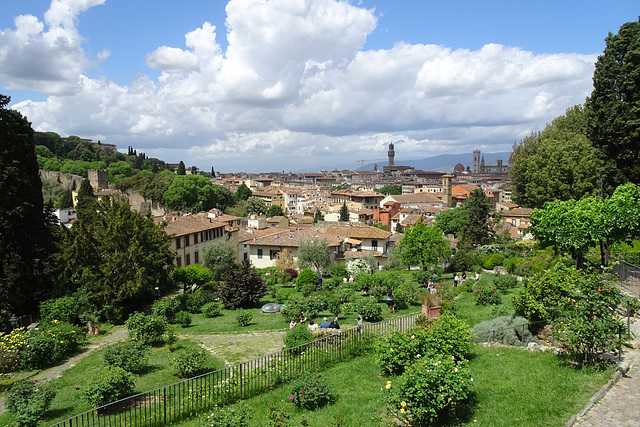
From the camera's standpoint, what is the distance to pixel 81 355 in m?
16.5

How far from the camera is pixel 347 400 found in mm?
9688

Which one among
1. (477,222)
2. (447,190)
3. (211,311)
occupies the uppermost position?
(447,190)

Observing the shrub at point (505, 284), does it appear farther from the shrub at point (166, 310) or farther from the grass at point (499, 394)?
the shrub at point (166, 310)

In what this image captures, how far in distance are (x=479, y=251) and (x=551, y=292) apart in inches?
1120

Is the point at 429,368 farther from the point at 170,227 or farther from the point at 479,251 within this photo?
the point at 170,227

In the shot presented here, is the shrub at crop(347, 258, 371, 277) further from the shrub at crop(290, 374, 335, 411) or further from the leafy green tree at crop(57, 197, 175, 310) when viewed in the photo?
the shrub at crop(290, 374, 335, 411)

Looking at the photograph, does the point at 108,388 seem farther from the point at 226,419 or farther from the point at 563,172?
the point at 563,172

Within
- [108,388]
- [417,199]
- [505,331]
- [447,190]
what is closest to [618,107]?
[505,331]

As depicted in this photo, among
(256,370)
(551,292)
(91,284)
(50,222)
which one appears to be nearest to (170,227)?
(50,222)

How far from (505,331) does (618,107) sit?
20.2 metres

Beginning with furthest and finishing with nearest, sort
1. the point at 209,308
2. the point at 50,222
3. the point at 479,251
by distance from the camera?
1. the point at 479,251
2. the point at 50,222
3. the point at 209,308

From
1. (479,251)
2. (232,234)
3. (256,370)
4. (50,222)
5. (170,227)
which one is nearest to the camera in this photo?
(256,370)

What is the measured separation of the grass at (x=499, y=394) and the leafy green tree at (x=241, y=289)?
12.4 metres

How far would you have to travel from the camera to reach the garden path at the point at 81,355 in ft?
46.0
